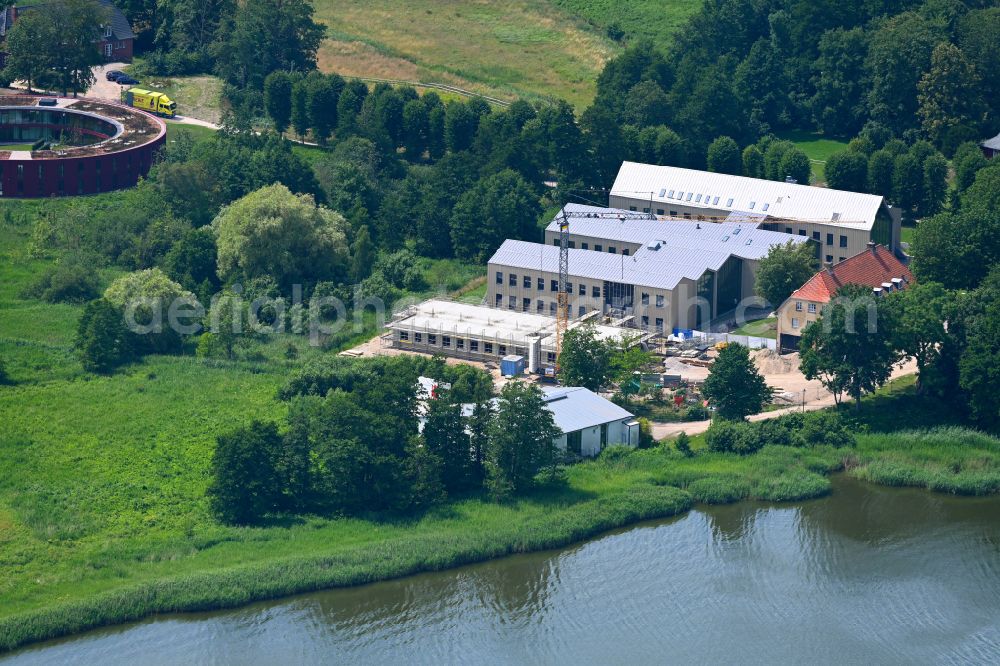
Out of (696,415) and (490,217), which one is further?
(490,217)

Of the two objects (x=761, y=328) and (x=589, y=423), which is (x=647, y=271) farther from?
(x=589, y=423)

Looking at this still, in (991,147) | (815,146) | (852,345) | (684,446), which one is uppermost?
(991,147)

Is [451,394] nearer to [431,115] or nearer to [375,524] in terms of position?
[375,524]

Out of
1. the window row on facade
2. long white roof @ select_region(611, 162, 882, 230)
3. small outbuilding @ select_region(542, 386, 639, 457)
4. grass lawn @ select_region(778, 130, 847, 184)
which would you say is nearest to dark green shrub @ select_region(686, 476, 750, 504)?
small outbuilding @ select_region(542, 386, 639, 457)

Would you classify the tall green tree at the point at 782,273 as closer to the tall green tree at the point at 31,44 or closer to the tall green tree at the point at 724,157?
the tall green tree at the point at 724,157

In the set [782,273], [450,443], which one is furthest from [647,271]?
[450,443]

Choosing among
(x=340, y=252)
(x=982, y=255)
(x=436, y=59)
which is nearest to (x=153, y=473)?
(x=340, y=252)
